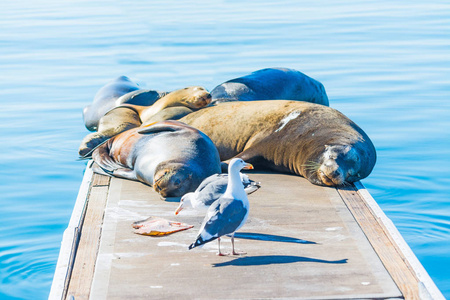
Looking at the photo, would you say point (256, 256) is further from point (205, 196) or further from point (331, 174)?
point (331, 174)

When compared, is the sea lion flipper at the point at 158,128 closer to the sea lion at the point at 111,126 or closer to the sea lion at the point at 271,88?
the sea lion at the point at 111,126

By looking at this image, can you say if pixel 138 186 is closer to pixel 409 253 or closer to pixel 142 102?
pixel 409 253

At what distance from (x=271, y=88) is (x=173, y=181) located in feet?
12.4

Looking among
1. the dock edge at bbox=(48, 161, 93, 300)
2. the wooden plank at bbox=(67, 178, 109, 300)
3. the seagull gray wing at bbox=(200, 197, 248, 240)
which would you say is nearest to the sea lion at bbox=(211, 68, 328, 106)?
the wooden plank at bbox=(67, 178, 109, 300)

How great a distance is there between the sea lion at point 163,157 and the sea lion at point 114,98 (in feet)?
7.95

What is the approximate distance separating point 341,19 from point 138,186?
65.5ft

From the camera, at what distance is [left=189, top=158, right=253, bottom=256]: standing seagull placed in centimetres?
466

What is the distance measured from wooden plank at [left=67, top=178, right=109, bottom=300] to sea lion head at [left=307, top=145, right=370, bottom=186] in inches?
73.9

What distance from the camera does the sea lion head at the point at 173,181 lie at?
6375 mm

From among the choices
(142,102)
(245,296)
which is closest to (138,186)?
(245,296)

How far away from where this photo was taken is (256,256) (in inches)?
195

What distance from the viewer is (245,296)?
4.34 metres

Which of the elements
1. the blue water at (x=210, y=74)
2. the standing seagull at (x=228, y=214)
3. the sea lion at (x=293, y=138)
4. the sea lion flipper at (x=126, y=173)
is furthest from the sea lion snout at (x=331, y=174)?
the standing seagull at (x=228, y=214)

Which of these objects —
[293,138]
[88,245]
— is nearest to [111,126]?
[293,138]
